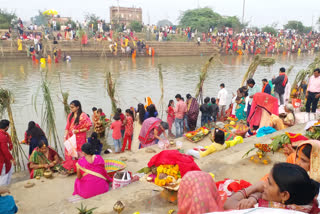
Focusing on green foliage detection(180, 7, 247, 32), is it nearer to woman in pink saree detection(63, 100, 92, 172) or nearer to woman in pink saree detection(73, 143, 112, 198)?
woman in pink saree detection(63, 100, 92, 172)

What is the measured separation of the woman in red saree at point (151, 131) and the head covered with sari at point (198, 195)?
3.21 meters

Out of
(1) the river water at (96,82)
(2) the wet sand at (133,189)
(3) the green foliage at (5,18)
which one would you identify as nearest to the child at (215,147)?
(2) the wet sand at (133,189)

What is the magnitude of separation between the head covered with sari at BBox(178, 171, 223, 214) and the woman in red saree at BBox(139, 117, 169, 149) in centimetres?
321

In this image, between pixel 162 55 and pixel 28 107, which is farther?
pixel 162 55

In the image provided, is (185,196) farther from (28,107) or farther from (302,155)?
(28,107)

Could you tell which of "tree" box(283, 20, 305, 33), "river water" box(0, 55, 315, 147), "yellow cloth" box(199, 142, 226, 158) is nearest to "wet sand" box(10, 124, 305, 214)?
"yellow cloth" box(199, 142, 226, 158)

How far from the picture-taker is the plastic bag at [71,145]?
5.01 meters

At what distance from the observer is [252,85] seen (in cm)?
715

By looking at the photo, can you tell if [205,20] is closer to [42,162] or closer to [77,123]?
[77,123]

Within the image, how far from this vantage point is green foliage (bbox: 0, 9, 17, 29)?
25.1 m

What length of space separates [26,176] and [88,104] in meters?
5.55

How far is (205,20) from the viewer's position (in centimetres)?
3975

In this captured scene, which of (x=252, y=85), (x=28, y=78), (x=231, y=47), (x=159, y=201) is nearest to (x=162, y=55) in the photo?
(x=231, y=47)

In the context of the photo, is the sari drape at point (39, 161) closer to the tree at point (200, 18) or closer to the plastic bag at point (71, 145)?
the plastic bag at point (71, 145)
